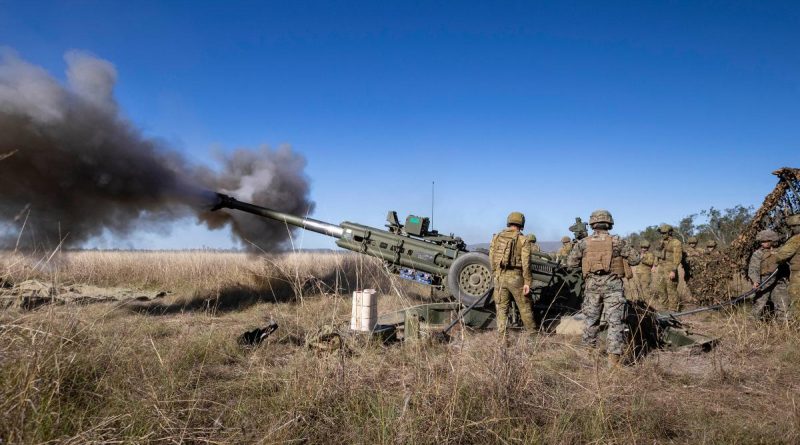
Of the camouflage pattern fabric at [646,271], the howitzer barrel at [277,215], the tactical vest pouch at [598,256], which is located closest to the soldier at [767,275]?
the tactical vest pouch at [598,256]

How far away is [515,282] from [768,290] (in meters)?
4.35

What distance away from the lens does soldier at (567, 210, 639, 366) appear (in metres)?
5.49

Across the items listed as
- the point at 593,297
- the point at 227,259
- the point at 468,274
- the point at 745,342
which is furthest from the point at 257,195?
the point at 745,342

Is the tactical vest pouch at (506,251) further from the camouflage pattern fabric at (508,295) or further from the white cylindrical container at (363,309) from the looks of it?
the white cylindrical container at (363,309)

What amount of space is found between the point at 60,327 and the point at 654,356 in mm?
6099

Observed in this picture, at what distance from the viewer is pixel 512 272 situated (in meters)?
6.46

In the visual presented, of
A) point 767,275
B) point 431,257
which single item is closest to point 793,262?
point 767,275

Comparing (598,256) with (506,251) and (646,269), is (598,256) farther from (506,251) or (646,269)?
(646,269)

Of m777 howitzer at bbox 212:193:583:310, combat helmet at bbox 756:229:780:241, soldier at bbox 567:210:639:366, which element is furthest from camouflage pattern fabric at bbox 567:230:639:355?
combat helmet at bbox 756:229:780:241

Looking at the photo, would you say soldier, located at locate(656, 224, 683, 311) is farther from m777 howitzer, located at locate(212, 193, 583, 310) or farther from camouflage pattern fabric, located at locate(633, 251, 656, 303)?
m777 howitzer, located at locate(212, 193, 583, 310)

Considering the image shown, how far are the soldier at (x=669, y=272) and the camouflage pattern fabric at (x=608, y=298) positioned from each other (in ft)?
18.9

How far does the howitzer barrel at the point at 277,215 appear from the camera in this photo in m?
9.53

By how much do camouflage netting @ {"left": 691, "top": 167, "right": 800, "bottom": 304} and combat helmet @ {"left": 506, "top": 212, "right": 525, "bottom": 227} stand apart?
5297 mm

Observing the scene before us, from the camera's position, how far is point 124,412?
2.76m
